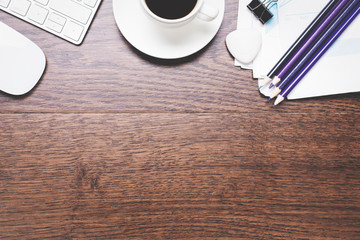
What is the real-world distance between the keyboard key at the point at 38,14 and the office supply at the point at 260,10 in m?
0.36

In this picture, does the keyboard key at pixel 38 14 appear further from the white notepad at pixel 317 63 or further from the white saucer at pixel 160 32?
the white notepad at pixel 317 63

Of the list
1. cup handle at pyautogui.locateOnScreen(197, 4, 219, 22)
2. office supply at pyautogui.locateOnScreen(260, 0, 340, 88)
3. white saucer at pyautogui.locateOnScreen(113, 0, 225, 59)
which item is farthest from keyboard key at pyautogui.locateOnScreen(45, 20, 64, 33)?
office supply at pyautogui.locateOnScreen(260, 0, 340, 88)

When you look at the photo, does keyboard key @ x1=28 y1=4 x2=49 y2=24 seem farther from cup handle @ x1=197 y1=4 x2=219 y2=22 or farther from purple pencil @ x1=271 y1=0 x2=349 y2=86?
purple pencil @ x1=271 y1=0 x2=349 y2=86

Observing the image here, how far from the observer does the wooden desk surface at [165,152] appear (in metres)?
0.49

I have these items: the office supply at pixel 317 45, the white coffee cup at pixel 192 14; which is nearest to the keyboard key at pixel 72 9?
the white coffee cup at pixel 192 14

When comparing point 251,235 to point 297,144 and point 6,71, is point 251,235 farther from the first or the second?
point 6,71

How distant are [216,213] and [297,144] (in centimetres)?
19

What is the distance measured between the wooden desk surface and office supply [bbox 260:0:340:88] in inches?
1.4

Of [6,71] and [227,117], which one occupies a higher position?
[227,117]

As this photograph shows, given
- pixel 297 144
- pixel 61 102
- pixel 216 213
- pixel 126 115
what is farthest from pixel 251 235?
pixel 61 102

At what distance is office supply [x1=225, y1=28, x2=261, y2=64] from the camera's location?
480 millimetres

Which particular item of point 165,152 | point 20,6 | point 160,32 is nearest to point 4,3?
point 20,6

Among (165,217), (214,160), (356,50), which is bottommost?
(165,217)

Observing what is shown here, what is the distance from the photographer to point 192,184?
498mm
